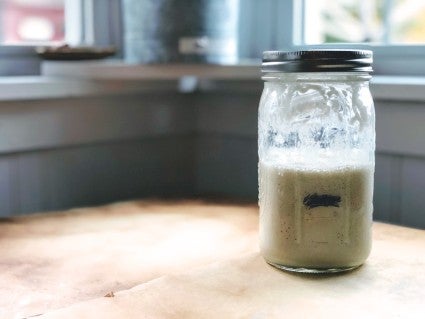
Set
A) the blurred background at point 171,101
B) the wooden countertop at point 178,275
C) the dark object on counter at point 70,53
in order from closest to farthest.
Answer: the wooden countertop at point 178,275 < the blurred background at point 171,101 < the dark object on counter at point 70,53

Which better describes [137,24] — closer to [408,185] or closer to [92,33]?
[92,33]

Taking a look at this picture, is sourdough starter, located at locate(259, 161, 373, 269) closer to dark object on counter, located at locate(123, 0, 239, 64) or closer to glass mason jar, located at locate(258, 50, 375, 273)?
glass mason jar, located at locate(258, 50, 375, 273)

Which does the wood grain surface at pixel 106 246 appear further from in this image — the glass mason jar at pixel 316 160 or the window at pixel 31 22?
the window at pixel 31 22

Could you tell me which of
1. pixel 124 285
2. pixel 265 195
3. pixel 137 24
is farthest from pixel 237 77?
pixel 124 285


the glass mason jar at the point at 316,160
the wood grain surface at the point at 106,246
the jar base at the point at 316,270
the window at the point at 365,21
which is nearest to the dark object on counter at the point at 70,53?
the wood grain surface at the point at 106,246

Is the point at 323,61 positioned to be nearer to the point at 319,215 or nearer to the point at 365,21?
the point at 319,215
